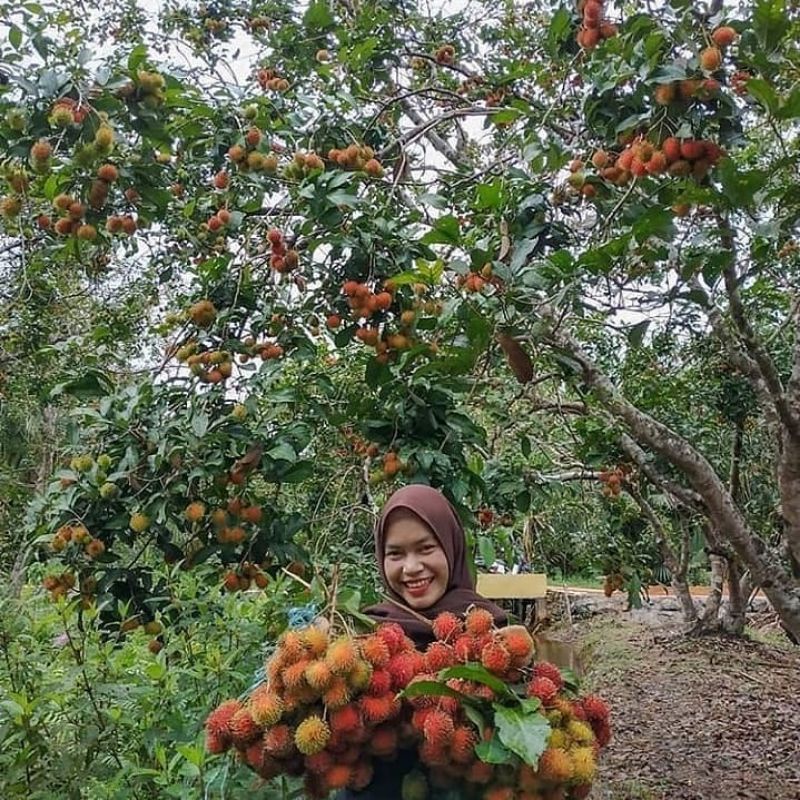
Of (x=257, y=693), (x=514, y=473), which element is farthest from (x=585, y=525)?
(x=257, y=693)

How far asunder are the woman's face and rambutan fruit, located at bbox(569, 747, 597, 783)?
1.22 ft

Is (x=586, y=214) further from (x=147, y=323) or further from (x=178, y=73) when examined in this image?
(x=147, y=323)

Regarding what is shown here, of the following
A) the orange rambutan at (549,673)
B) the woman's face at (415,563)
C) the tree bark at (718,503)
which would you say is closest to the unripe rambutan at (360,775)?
the orange rambutan at (549,673)

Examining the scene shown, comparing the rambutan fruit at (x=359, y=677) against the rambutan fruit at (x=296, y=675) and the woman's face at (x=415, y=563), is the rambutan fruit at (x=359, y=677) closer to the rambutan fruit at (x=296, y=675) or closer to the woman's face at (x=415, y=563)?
the rambutan fruit at (x=296, y=675)

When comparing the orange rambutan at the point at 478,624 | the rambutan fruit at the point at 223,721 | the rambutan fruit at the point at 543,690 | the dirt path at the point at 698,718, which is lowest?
the dirt path at the point at 698,718

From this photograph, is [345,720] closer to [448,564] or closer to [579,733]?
[579,733]

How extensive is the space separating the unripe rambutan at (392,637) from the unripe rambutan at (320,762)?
0.40 feet

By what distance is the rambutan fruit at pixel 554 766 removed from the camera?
0.79m

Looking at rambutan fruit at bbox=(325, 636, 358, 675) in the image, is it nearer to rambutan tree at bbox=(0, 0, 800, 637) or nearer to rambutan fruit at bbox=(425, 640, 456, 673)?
rambutan fruit at bbox=(425, 640, 456, 673)

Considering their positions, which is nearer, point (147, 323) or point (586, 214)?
point (586, 214)

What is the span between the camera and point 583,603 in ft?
27.5

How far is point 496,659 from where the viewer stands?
2.71 ft

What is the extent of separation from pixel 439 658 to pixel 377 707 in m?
0.08

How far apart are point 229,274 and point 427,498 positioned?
44.3 inches
